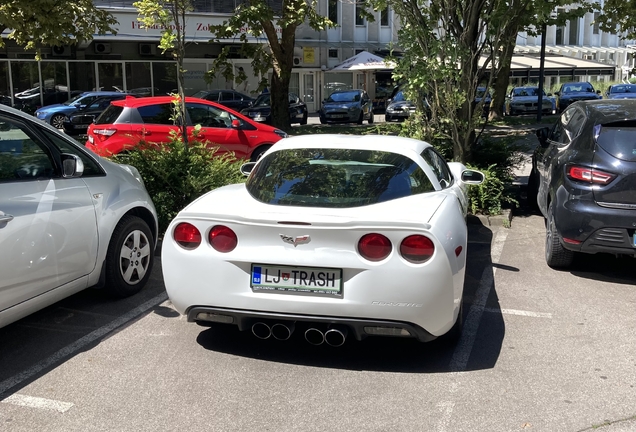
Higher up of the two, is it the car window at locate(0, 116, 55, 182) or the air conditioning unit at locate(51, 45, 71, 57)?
the air conditioning unit at locate(51, 45, 71, 57)

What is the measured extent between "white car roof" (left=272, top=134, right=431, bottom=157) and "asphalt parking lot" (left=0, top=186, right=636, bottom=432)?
1439 mm

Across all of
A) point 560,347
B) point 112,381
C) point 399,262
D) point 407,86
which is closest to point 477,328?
point 560,347

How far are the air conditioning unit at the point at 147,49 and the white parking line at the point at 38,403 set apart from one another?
34.0 meters

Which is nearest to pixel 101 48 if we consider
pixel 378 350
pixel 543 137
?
pixel 543 137

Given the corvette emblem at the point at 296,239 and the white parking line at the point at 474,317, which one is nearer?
the corvette emblem at the point at 296,239

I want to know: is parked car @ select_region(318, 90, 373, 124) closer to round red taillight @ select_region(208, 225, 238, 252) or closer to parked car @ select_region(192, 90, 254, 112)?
parked car @ select_region(192, 90, 254, 112)

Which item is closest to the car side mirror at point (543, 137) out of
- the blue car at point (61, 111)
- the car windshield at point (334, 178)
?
the car windshield at point (334, 178)

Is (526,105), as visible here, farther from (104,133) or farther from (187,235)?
(187,235)

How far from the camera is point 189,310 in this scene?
462cm

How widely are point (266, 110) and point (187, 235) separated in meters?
24.1

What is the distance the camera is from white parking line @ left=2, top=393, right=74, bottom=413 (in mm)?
4016

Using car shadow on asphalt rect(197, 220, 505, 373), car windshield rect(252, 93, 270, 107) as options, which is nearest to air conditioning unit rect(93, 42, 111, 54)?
car windshield rect(252, 93, 270, 107)

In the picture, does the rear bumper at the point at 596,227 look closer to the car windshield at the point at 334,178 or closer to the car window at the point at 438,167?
the car window at the point at 438,167

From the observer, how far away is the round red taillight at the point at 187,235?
4578 millimetres
